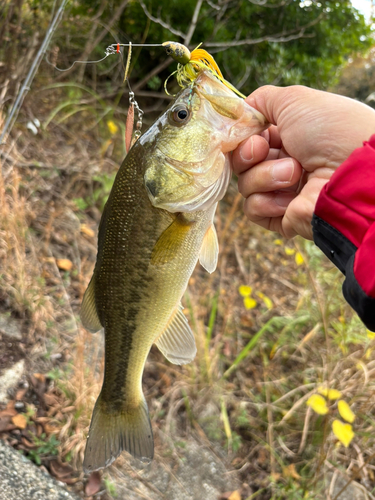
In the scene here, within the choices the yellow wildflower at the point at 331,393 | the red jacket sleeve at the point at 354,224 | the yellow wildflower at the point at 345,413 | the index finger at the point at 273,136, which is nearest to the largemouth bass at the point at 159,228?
the index finger at the point at 273,136

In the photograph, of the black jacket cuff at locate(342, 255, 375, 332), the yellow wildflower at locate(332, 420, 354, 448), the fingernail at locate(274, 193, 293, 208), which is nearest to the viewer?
the black jacket cuff at locate(342, 255, 375, 332)

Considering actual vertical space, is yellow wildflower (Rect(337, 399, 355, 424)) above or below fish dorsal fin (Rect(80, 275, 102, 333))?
below

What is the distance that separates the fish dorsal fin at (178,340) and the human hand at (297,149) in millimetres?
557

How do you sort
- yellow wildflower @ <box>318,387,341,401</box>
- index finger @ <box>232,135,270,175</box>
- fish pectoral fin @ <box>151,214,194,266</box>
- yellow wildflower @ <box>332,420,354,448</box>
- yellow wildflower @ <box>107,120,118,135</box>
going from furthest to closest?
yellow wildflower @ <box>107,120,118,135</box>, yellow wildflower @ <box>318,387,341,401</box>, yellow wildflower @ <box>332,420,354,448</box>, index finger @ <box>232,135,270,175</box>, fish pectoral fin @ <box>151,214,194,266</box>

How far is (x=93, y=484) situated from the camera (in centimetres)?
236

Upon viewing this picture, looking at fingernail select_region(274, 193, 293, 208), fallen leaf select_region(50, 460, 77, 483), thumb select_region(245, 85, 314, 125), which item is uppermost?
thumb select_region(245, 85, 314, 125)

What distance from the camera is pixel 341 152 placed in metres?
1.44

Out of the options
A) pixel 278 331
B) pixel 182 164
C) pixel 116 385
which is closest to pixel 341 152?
pixel 182 164

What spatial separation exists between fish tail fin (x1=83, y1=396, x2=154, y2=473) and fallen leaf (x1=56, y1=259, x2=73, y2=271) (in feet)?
6.26

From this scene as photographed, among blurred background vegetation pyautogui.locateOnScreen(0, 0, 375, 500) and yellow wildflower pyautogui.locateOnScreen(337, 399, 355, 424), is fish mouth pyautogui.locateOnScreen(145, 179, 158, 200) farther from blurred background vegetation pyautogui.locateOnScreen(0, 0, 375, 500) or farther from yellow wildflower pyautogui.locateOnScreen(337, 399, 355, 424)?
yellow wildflower pyautogui.locateOnScreen(337, 399, 355, 424)

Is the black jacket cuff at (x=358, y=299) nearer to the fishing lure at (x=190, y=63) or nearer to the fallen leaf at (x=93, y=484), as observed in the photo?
the fishing lure at (x=190, y=63)

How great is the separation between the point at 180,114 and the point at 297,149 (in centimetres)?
45

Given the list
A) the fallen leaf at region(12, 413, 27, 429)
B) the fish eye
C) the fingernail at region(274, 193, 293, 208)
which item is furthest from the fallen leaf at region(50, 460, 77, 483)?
the fish eye

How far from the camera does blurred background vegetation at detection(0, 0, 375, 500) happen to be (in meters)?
2.67
